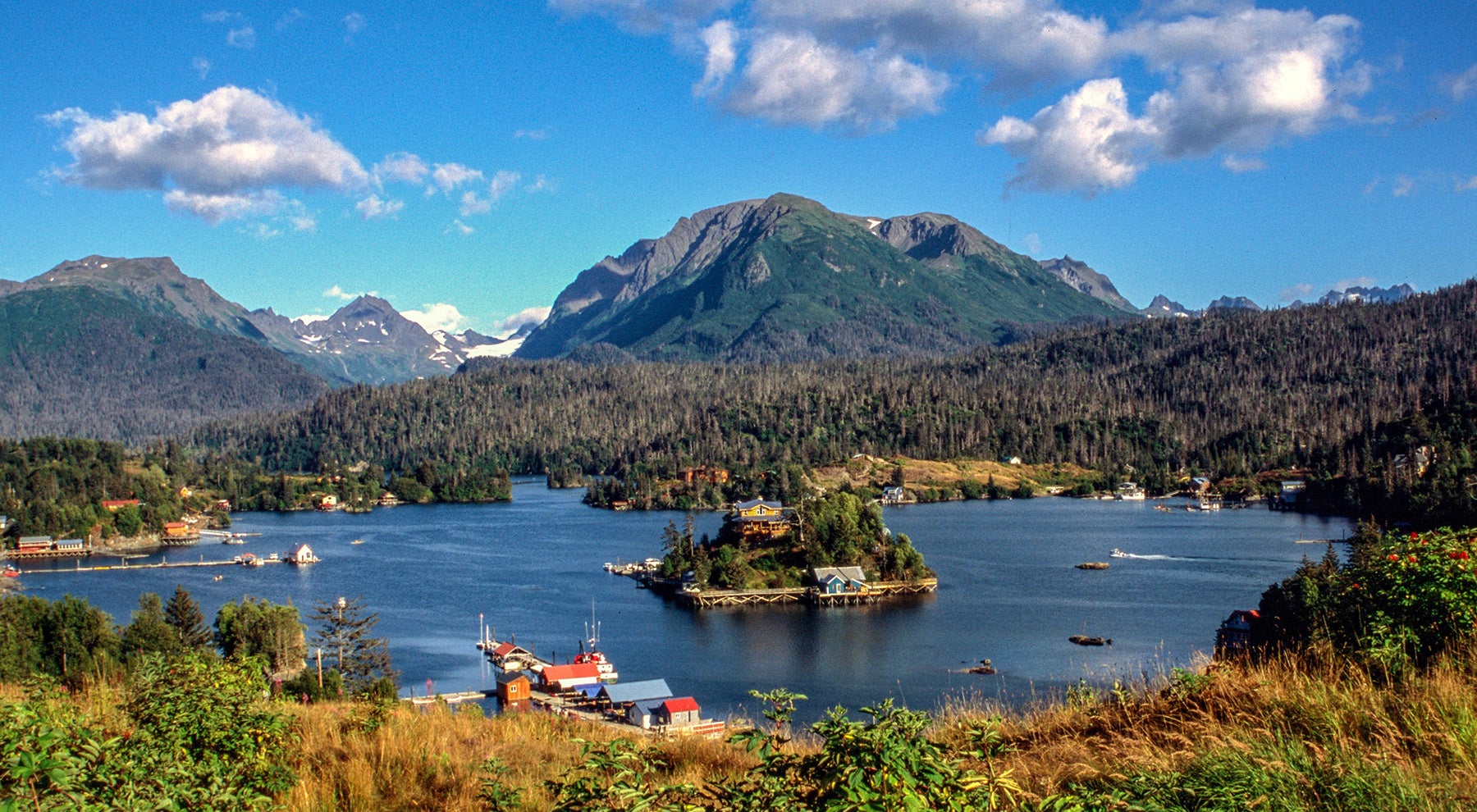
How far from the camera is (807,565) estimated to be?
173ft

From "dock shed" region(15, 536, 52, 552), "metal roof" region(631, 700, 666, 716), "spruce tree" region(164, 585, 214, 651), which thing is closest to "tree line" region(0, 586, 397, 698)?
"spruce tree" region(164, 585, 214, 651)

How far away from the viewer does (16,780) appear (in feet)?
14.2

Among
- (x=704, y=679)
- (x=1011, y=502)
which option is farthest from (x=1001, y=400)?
(x=704, y=679)

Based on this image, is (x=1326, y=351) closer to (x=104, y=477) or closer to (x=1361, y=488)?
(x=1361, y=488)

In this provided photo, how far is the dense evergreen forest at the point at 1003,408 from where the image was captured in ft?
379

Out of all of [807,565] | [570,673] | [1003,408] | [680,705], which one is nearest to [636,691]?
[680,705]

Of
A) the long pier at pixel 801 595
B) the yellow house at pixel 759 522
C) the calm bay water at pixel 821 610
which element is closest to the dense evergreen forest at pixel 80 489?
the calm bay water at pixel 821 610

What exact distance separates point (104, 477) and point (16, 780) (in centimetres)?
10312

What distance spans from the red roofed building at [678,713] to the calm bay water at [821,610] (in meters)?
2.80

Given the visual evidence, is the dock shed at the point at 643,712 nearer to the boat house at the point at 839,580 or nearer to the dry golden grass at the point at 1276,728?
the boat house at the point at 839,580

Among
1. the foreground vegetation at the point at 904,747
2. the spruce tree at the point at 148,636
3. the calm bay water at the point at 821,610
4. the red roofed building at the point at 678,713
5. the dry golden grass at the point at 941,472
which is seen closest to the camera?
the foreground vegetation at the point at 904,747

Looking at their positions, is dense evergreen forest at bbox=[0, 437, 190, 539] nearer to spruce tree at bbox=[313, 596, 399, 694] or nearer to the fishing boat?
spruce tree at bbox=[313, 596, 399, 694]

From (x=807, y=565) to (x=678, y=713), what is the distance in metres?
24.8

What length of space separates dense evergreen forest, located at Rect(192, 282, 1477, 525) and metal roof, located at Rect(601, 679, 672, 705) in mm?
63289
